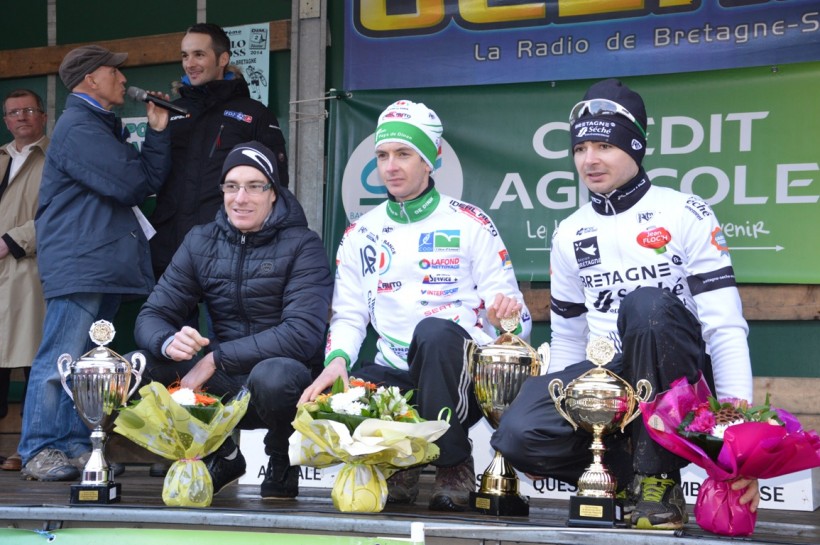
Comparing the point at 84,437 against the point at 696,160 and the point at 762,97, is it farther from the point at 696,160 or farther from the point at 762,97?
the point at 762,97

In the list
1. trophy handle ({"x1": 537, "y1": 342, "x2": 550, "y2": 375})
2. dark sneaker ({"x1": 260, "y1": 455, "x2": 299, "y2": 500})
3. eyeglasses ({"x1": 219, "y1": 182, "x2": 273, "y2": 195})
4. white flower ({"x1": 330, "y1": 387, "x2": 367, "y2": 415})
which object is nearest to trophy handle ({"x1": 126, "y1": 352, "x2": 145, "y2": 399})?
dark sneaker ({"x1": 260, "y1": 455, "x2": 299, "y2": 500})

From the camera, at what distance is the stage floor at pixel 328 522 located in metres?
2.72

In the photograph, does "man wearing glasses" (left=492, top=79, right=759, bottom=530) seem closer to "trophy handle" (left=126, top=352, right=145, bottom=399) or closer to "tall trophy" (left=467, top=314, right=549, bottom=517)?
"tall trophy" (left=467, top=314, right=549, bottom=517)

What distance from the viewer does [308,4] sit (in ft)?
17.3

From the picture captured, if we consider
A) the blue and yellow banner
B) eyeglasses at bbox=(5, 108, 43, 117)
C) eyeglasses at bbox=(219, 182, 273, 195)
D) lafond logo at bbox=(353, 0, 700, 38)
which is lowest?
eyeglasses at bbox=(219, 182, 273, 195)

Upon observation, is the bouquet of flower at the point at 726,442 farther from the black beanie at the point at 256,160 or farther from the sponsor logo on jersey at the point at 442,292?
the black beanie at the point at 256,160

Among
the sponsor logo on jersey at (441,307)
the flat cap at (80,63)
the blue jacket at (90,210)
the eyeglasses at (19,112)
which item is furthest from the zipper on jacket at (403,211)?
the eyeglasses at (19,112)

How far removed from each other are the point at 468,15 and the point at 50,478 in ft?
8.27

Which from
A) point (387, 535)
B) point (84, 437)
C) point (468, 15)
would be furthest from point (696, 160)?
point (84, 437)

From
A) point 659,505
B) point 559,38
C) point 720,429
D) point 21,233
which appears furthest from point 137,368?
point 559,38

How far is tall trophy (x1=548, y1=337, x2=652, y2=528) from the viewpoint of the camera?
2838 millimetres

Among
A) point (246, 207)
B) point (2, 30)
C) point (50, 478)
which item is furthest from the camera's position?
point (2, 30)

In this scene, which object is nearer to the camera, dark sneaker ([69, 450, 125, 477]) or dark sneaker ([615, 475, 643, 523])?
dark sneaker ([615, 475, 643, 523])

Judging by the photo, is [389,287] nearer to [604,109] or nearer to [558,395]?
[558,395]
